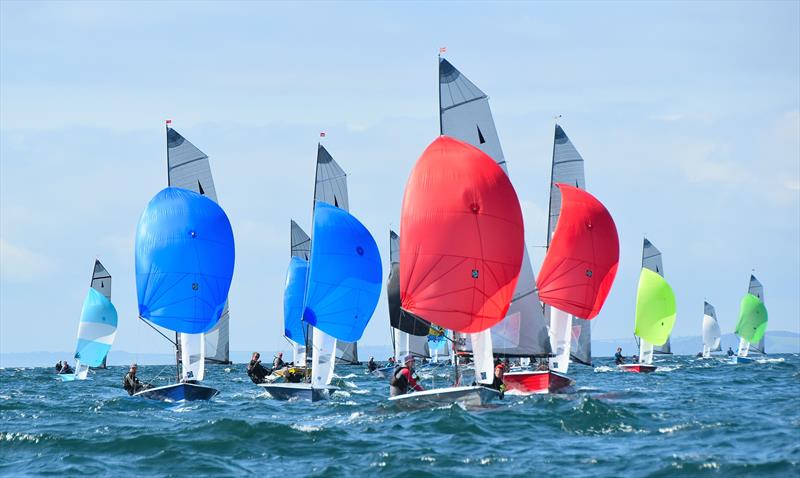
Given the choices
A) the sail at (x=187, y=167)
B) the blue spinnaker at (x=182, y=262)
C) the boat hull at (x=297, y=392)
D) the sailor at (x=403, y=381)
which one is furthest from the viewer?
the sail at (x=187, y=167)

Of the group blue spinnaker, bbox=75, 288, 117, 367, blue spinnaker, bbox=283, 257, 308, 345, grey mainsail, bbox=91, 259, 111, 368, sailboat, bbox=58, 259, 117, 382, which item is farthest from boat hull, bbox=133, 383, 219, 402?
grey mainsail, bbox=91, 259, 111, 368

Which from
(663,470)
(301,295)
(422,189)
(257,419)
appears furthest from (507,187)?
(301,295)

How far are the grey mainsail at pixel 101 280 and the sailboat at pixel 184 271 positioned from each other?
148ft

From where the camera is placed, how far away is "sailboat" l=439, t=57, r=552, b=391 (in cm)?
3650

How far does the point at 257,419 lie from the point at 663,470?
46.1 ft

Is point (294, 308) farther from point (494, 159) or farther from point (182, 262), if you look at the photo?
point (494, 159)

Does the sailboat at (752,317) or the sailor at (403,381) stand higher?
the sailboat at (752,317)

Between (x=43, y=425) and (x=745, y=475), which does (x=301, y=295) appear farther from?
(x=745, y=475)

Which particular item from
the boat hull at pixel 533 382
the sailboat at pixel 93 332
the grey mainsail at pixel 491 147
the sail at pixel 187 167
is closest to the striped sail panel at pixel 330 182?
the sail at pixel 187 167

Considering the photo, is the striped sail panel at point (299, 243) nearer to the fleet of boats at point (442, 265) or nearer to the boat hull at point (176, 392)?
the fleet of boats at point (442, 265)

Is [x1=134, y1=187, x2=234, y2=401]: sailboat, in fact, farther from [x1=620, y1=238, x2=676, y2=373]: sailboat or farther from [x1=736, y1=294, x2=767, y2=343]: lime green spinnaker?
[x1=736, y1=294, x2=767, y2=343]: lime green spinnaker

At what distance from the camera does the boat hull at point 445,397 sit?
29.1 metres

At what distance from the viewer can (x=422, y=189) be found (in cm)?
3066

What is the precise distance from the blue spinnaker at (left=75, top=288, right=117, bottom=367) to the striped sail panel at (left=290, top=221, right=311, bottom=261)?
18216mm
